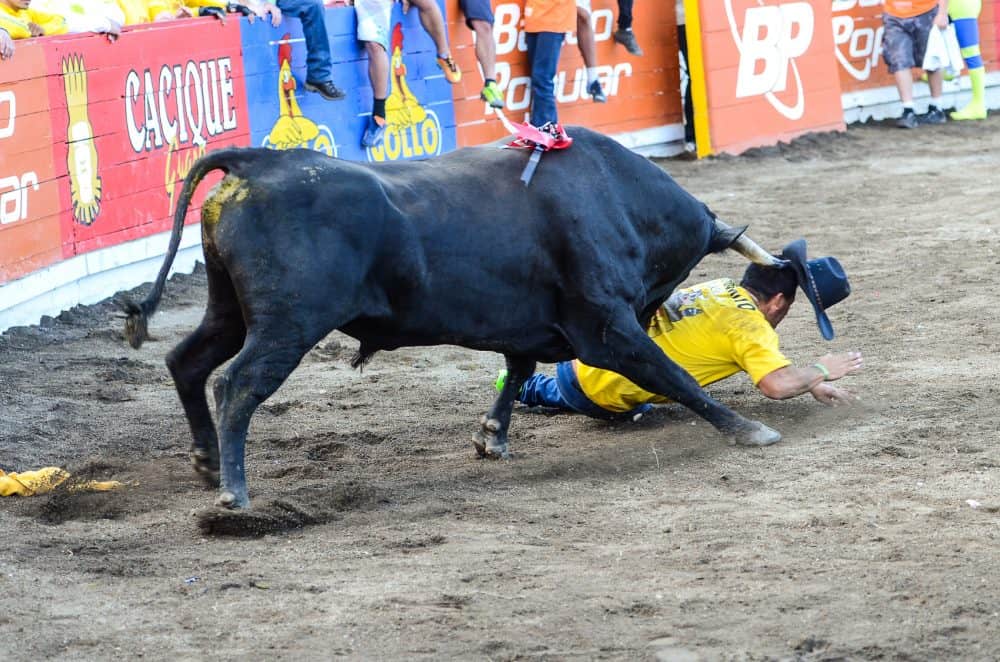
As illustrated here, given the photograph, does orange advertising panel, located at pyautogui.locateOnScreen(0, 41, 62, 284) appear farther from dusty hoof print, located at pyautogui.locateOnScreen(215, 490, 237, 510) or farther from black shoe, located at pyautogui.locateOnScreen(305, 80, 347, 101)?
dusty hoof print, located at pyautogui.locateOnScreen(215, 490, 237, 510)

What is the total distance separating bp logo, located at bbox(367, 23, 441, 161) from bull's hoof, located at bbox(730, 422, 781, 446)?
688 centimetres

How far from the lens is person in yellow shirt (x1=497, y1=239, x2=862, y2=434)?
239 inches

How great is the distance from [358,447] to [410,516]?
3.78 feet

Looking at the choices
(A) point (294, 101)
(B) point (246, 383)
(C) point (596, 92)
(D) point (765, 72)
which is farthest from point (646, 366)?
(D) point (765, 72)

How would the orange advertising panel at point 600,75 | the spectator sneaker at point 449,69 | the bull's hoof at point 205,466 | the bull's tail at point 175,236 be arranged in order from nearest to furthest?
1. the bull's tail at point 175,236
2. the bull's hoof at point 205,466
3. the spectator sneaker at point 449,69
4. the orange advertising panel at point 600,75

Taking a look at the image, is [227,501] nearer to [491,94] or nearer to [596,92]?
[491,94]

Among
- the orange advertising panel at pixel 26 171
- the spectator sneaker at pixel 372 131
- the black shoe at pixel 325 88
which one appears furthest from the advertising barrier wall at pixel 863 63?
the orange advertising panel at pixel 26 171

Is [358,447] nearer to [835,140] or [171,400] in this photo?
[171,400]

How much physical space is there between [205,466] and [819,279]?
8.92 feet

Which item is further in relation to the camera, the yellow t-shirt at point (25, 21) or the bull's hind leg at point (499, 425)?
the yellow t-shirt at point (25, 21)

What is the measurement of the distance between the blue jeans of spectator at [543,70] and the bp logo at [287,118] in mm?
2830

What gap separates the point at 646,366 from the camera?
5.80 metres

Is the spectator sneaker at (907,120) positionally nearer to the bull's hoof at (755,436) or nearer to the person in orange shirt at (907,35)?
the person in orange shirt at (907,35)

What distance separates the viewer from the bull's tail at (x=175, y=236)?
519 cm
